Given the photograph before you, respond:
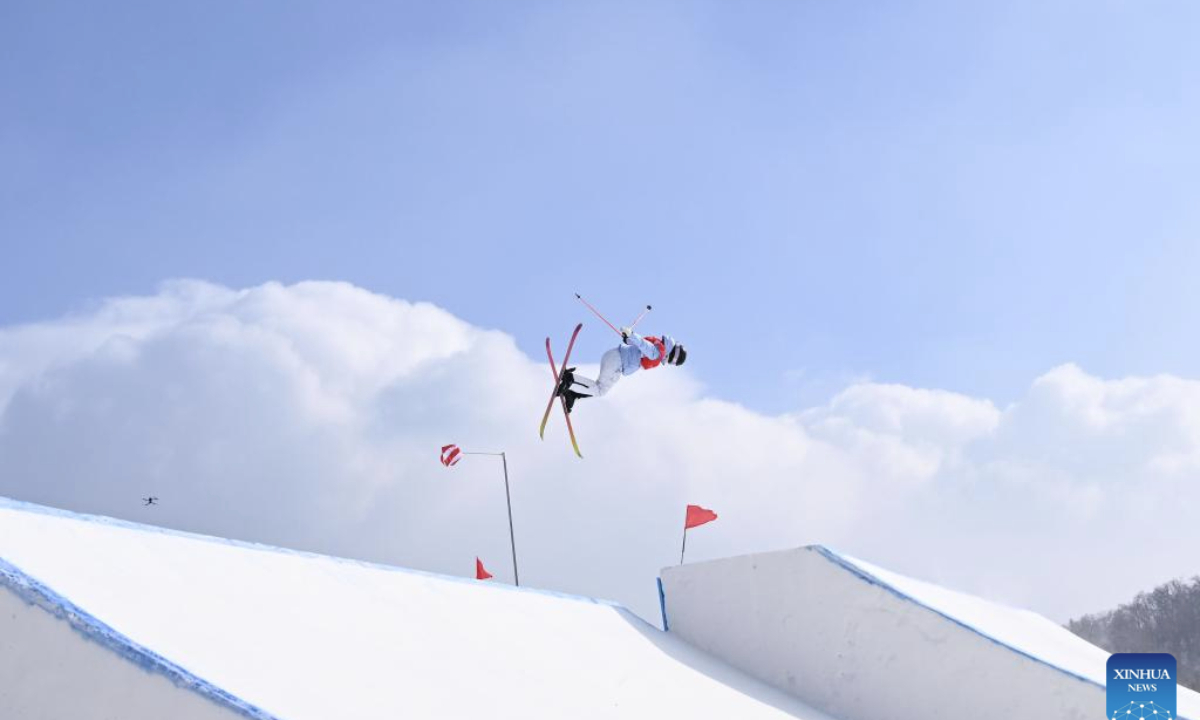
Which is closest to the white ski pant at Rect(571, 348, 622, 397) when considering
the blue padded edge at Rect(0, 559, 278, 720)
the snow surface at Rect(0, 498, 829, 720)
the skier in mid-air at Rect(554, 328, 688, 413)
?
the skier in mid-air at Rect(554, 328, 688, 413)

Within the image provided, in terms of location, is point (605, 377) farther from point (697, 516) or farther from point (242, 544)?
point (242, 544)

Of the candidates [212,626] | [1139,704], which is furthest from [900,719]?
[212,626]

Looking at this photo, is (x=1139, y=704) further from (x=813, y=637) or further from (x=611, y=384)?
(x=611, y=384)

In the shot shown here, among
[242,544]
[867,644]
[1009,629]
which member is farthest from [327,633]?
[1009,629]

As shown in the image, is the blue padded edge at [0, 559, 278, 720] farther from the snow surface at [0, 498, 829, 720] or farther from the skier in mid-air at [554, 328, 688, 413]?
the skier in mid-air at [554, 328, 688, 413]

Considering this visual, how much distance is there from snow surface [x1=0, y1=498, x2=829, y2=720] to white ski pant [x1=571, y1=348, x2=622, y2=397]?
4.05 m

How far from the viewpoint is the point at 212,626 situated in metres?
5.59

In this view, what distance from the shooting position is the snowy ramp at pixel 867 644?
9.18 meters

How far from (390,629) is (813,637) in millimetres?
4736

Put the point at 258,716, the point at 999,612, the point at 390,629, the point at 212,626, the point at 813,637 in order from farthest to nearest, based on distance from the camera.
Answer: the point at 999,612 → the point at 813,637 → the point at 390,629 → the point at 212,626 → the point at 258,716

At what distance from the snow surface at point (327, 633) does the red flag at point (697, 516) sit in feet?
15.3

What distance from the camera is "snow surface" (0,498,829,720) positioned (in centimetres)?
499

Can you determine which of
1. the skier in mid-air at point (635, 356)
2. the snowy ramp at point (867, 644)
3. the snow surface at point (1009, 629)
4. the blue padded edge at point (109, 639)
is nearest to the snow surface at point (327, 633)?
the blue padded edge at point (109, 639)

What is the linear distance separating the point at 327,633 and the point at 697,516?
27.5ft
